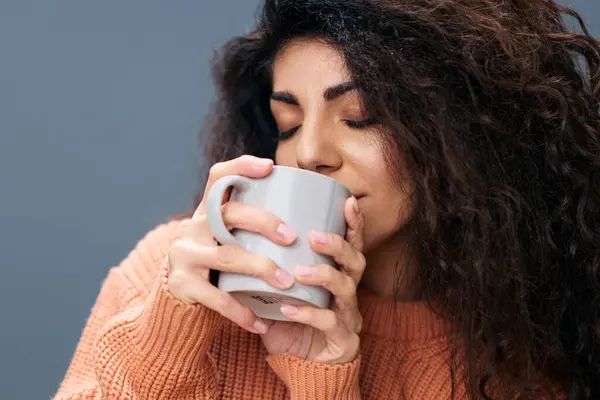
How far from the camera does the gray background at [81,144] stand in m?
1.42

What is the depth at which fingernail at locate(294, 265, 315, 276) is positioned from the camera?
768mm

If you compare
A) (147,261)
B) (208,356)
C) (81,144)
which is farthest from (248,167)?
(81,144)

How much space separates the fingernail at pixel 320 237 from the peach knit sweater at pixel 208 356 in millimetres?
A: 195

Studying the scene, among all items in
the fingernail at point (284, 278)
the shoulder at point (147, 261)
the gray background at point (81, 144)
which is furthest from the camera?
the gray background at point (81, 144)

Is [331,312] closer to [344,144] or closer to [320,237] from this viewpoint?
[320,237]

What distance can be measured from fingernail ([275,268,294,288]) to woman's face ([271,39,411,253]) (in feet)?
0.69

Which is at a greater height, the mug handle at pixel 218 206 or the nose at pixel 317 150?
the mug handle at pixel 218 206

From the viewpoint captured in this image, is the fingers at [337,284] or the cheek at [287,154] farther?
the cheek at [287,154]

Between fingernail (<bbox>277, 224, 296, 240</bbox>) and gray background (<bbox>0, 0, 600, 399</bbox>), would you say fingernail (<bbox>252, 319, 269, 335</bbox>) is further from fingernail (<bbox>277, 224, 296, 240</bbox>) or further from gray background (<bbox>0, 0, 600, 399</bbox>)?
gray background (<bbox>0, 0, 600, 399</bbox>)

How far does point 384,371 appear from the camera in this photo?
3.51 feet

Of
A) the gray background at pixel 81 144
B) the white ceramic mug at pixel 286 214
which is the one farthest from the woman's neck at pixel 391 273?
the gray background at pixel 81 144

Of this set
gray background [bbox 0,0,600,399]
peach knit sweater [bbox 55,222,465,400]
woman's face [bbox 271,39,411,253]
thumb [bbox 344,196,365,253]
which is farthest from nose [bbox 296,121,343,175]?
A: gray background [bbox 0,0,600,399]

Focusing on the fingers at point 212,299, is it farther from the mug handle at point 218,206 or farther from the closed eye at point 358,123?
the closed eye at point 358,123

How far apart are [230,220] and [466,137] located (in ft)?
1.09
